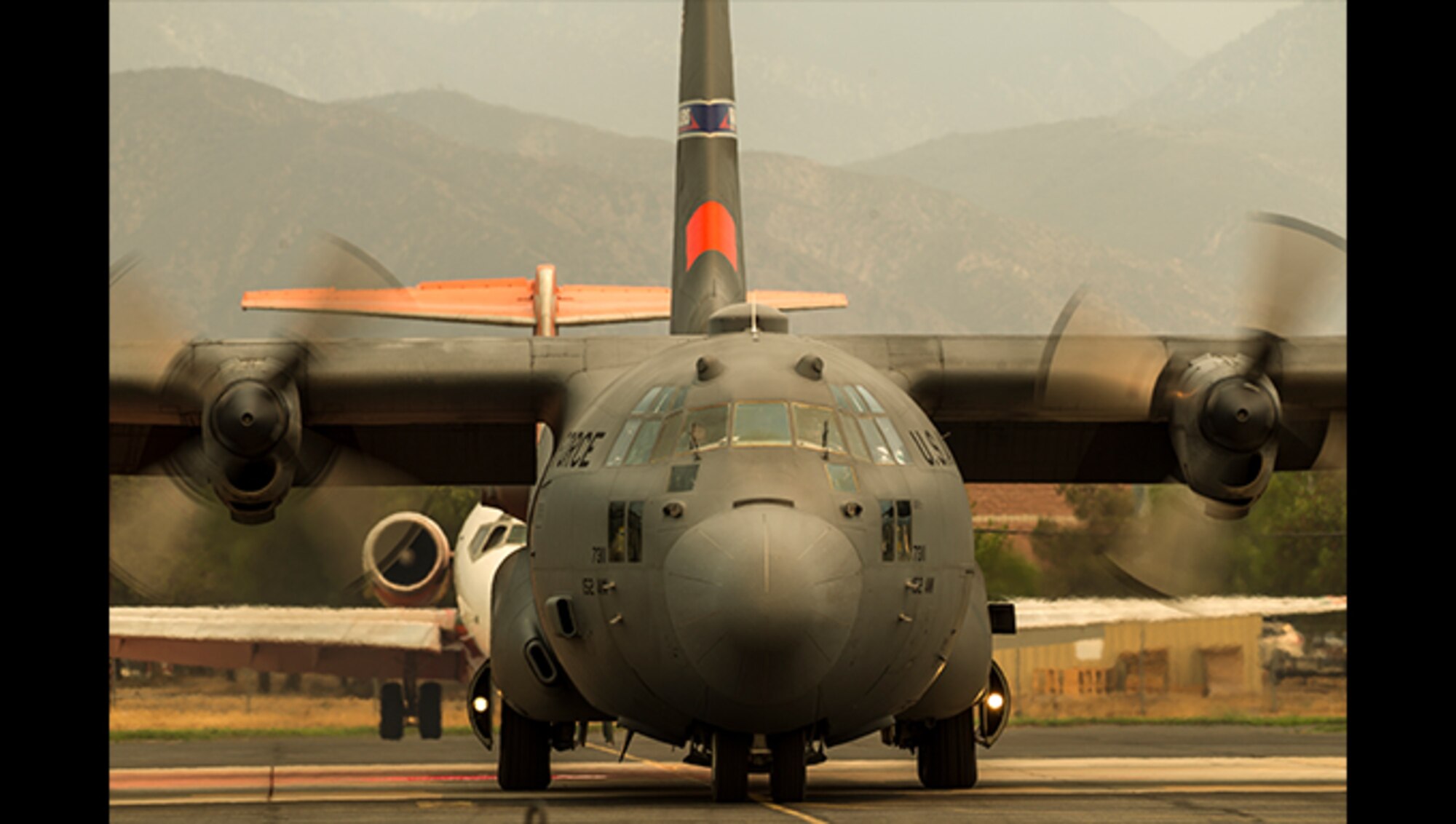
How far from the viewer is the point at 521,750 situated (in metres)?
16.8

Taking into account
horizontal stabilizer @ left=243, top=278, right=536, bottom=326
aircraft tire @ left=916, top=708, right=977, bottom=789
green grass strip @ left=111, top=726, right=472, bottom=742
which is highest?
horizontal stabilizer @ left=243, top=278, right=536, bottom=326

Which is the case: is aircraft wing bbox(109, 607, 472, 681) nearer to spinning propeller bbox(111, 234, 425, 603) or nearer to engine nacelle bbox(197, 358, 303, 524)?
spinning propeller bbox(111, 234, 425, 603)

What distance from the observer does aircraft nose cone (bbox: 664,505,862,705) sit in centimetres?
1160

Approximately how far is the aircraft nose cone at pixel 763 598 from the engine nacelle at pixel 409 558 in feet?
60.8

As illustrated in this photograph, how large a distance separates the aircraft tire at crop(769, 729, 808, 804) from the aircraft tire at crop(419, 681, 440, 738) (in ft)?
91.1

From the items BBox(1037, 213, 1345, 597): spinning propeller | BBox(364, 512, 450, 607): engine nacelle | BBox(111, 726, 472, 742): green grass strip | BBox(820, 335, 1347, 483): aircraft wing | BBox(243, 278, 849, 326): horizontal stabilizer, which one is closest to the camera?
BBox(1037, 213, 1345, 597): spinning propeller

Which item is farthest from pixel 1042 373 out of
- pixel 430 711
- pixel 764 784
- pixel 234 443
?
pixel 430 711

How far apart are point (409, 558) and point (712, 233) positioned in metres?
16.4

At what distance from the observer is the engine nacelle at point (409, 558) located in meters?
30.8

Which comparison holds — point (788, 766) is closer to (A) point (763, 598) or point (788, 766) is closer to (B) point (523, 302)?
(A) point (763, 598)

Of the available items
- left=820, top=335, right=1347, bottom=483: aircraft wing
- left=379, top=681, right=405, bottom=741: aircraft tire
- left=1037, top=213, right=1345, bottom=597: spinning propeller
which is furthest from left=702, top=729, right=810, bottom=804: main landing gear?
left=379, top=681, right=405, bottom=741: aircraft tire

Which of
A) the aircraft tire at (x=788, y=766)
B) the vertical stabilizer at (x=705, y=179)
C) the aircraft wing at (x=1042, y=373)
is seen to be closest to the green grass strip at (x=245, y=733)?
the vertical stabilizer at (x=705, y=179)

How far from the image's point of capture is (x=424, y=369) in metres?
17.4
